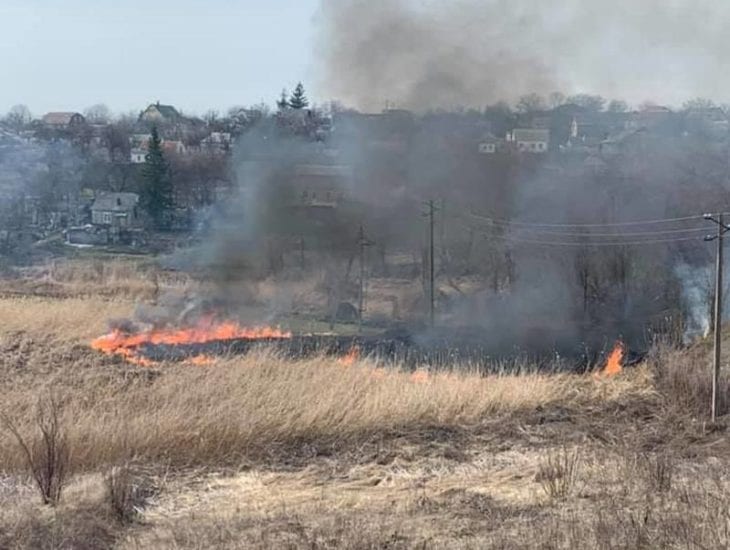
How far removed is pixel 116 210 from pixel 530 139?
2229 cm

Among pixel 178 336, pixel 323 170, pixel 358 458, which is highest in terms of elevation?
pixel 323 170

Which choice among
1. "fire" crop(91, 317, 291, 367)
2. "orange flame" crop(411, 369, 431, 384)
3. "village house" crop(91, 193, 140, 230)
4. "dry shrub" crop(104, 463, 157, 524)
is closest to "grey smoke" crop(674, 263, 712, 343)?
"orange flame" crop(411, 369, 431, 384)

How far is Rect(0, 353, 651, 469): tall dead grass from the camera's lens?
428 inches

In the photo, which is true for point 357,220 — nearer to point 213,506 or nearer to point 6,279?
point 6,279

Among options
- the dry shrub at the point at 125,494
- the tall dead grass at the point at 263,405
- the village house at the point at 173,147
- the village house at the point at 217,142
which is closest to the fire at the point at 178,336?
the tall dead grass at the point at 263,405

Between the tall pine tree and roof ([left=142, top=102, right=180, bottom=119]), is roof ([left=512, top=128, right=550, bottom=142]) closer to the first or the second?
the tall pine tree

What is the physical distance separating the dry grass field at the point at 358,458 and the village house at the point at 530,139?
778 inches

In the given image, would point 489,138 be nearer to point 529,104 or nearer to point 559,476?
point 529,104

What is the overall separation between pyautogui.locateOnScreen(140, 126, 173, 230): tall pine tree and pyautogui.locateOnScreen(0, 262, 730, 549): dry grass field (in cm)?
2550

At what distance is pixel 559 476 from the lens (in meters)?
8.59

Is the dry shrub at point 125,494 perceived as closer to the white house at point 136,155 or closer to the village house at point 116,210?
the village house at point 116,210

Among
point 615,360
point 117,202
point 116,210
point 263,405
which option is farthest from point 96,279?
point 263,405

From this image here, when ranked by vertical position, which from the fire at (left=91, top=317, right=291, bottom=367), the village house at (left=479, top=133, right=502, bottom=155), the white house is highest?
the white house

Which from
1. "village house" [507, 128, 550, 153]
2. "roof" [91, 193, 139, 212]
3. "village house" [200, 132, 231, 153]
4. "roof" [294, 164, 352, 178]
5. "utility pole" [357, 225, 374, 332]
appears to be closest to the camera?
"utility pole" [357, 225, 374, 332]
